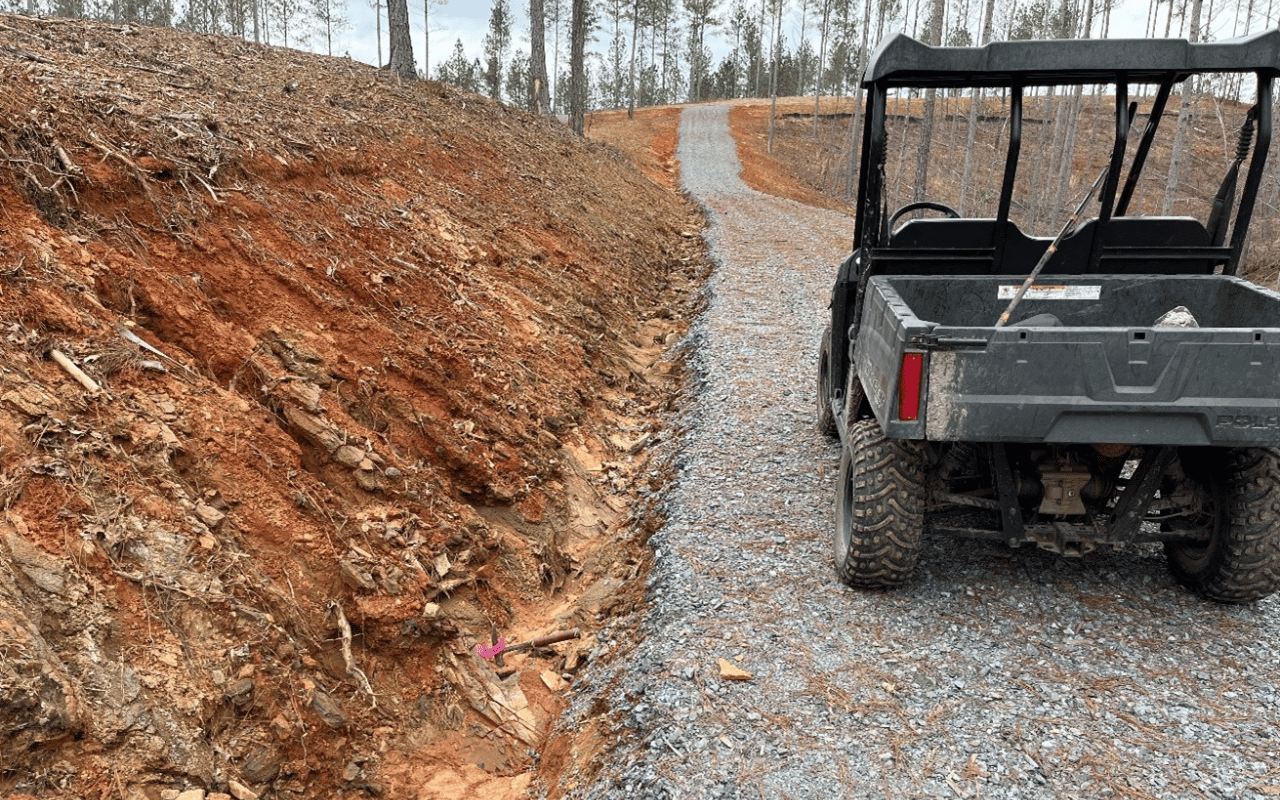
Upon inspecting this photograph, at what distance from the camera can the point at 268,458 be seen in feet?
14.4

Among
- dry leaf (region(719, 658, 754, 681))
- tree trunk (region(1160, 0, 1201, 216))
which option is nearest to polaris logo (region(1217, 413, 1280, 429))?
dry leaf (region(719, 658, 754, 681))

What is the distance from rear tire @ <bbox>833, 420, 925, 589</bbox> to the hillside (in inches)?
59.6

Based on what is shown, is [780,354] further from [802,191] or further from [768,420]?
[802,191]

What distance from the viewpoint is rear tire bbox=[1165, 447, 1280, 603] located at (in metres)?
3.95

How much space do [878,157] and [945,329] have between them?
1.75 meters

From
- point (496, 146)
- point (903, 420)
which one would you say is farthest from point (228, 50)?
point (903, 420)

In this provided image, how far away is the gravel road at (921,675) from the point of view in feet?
10.6

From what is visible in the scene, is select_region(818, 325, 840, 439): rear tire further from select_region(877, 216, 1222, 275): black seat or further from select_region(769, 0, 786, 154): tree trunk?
select_region(769, 0, 786, 154): tree trunk

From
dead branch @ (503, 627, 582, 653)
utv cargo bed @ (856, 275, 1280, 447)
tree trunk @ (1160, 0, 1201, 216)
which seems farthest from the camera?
tree trunk @ (1160, 0, 1201, 216)

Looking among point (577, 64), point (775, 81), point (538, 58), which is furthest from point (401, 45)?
point (775, 81)

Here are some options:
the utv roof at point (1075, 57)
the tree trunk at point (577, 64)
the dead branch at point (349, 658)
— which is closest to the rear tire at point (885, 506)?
the utv roof at point (1075, 57)

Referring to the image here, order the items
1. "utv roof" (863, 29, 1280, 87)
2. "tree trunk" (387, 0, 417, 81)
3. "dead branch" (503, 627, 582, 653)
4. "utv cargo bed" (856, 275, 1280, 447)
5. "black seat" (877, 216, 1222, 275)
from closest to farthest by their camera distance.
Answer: "utv cargo bed" (856, 275, 1280, 447) → "utv roof" (863, 29, 1280, 87) → "dead branch" (503, 627, 582, 653) → "black seat" (877, 216, 1222, 275) → "tree trunk" (387, 0, 417, 81)

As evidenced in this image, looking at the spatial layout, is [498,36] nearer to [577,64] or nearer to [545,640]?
[577,64]

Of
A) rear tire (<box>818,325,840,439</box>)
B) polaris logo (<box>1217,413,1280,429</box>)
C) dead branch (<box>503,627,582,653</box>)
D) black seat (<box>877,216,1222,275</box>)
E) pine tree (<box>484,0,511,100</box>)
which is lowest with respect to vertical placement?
dead branch (<box>503,627,582,653</box>)
